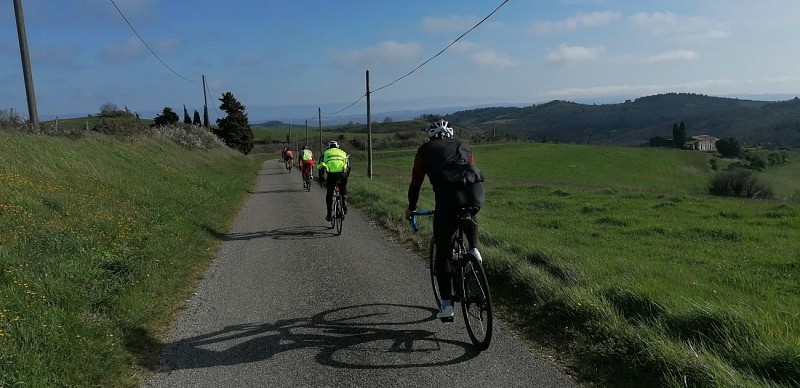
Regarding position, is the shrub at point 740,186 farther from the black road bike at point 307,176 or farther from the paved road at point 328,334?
the paved road at point 328,334

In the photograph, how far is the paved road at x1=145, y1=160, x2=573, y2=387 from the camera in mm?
3844

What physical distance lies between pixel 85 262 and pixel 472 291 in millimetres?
4655

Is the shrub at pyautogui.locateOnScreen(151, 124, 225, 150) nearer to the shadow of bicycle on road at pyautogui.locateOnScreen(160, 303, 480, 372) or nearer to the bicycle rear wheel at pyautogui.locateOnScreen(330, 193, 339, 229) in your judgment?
the bicycle rear wheel at pyautogui.locateOnScreen(330, 193, 339, 229)

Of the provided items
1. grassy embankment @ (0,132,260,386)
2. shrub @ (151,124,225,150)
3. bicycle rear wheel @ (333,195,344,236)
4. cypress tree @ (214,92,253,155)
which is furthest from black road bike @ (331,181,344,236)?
cypress tree @ (214,92,253,155)

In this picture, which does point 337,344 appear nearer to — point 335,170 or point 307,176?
point 335,170

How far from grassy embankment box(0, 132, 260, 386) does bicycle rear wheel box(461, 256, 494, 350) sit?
8.77ft

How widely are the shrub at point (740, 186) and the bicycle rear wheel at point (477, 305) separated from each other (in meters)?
38.1

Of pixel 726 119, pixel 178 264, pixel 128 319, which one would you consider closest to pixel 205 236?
pixel 178 264

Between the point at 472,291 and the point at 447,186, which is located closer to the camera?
the point at 447,186

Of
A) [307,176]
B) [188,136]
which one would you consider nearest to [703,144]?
[188,136]

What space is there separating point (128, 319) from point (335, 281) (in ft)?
8.26

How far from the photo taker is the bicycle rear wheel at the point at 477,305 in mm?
4211

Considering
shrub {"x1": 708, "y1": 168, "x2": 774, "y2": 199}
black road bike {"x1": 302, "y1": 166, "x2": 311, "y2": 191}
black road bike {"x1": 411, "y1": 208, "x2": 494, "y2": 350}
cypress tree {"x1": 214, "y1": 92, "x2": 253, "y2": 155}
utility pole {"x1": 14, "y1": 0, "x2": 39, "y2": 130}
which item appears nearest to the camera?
black road bike {"x1": 411, "y1": 208, "x2": 494, "y2": 350}

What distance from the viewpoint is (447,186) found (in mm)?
4352
